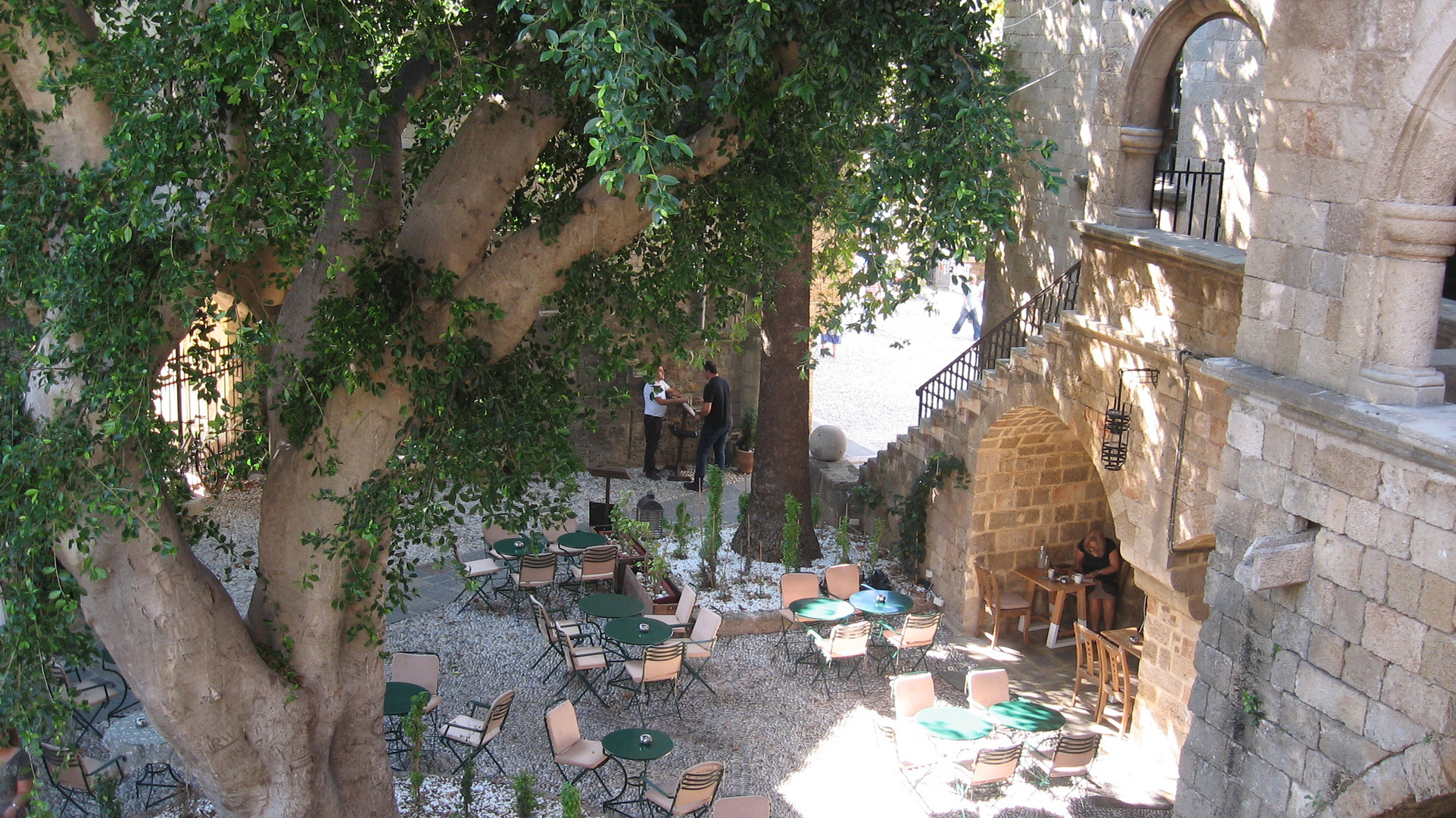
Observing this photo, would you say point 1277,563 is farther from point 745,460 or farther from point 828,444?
point 745,460

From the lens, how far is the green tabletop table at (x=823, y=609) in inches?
453

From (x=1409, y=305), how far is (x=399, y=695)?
7.59m

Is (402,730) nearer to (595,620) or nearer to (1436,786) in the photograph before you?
(595,620)

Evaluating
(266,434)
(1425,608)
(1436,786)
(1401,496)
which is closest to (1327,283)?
(1401,496)

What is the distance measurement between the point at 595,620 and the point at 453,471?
5.42 metres

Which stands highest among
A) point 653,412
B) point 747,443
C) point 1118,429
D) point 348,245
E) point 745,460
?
point 348,245

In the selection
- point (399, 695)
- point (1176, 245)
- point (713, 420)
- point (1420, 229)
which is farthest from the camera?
point (713, 420)

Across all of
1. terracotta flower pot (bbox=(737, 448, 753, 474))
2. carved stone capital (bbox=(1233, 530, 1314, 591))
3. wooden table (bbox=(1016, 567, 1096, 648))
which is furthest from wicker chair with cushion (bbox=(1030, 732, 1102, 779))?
terracotta flower pot (bbox=(737, 448, 753, 474))

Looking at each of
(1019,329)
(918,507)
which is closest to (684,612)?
(918,507)

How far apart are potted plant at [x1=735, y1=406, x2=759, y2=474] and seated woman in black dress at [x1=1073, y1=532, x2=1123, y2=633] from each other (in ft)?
18.4

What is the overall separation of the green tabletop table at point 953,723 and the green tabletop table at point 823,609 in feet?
5.42

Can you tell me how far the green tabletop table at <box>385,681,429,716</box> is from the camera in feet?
31.6

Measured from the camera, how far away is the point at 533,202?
782 cm

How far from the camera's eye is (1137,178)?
32.1 ft
